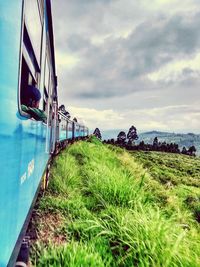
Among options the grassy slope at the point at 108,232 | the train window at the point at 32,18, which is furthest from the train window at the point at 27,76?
the grassy slope at the point at 108,232

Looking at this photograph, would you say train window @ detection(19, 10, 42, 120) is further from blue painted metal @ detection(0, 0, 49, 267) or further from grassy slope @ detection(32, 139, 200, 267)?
grassy slope @ detection(32, 139, 200, 267)

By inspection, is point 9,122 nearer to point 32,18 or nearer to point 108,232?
point 32,18

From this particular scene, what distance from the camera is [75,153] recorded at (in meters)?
16.1

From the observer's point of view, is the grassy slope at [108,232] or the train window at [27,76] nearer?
the train window at [27,76]

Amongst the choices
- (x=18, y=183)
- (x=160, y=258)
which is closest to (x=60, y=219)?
(x=160, y=258)

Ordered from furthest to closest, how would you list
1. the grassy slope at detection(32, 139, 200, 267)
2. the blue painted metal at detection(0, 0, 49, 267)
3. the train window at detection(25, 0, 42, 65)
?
the grassy slope at detection(32, 139, 200, 267), the train window at detection(25, 0, 42, 65), the blue painted metal at detection(0, 0, 49, 267)

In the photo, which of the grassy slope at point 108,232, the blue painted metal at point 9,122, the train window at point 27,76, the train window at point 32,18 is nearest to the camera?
the blue painted metal at point 9,122

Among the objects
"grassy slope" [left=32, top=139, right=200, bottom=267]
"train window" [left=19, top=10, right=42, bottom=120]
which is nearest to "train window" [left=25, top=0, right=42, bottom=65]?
"train window" [left=19, top=10, right=42, bottom=120]

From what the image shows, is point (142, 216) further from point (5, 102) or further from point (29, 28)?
point (5, 102)

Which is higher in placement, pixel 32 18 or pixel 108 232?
pixel 32 18

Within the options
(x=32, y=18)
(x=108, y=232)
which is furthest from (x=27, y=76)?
(x=108, y=232)

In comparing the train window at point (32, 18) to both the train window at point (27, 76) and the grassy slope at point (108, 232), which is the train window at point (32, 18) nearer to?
the train window at point (27, 76)

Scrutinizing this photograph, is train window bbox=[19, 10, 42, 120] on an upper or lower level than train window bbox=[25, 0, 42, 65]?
lower

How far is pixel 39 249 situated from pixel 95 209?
2.45m
